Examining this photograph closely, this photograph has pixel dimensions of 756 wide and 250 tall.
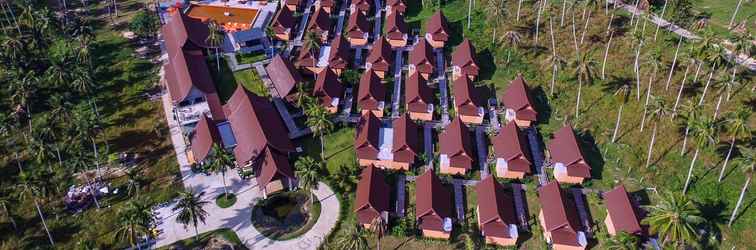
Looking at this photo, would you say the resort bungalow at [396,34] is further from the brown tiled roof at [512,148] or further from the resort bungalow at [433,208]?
the resort bungalow at [433,208]

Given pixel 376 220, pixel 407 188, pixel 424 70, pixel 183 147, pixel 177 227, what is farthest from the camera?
pixel 424 70

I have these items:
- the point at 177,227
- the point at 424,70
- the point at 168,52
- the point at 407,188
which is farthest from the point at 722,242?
the point at 168,52

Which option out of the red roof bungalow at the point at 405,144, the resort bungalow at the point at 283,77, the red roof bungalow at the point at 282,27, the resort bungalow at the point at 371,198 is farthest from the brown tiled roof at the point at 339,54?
the resort bungalow at the point at 371,198

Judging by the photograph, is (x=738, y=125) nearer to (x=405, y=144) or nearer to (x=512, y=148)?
(x=512, y=148)

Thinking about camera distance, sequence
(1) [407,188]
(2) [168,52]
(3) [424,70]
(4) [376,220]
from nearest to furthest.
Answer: (4) [376,220]
(1) [407,188]
(3) [424,70]
(2) [168,52]

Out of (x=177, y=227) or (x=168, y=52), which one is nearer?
(x=177, y=227)

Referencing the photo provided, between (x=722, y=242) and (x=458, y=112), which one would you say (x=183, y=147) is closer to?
(x=458, y=112)

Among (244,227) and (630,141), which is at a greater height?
(630,141)

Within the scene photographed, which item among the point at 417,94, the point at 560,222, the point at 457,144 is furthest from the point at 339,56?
the point at 560,222
